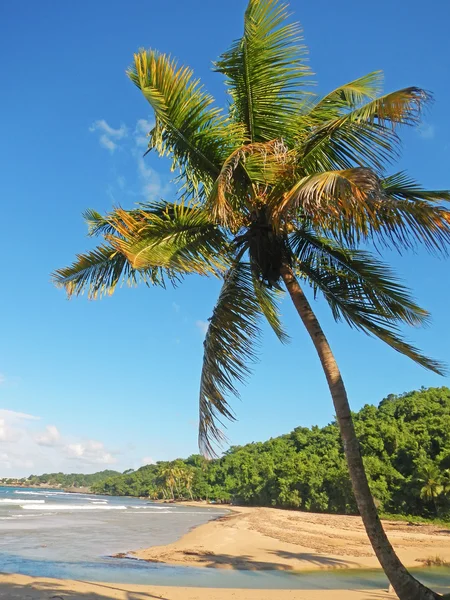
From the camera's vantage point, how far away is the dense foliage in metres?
40.0

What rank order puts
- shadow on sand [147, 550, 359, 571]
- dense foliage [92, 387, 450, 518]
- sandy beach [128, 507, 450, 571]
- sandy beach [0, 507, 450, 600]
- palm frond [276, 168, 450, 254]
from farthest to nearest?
dense foliage [92, 387, 450, 518] < sandy beach [128, 507, 450, 571] < shadow on sand [147, 550, 359, 571] < sandy beach [0, 507, 450, 600] < palm frond [276, 168, 450, 254]

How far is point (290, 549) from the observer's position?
853 inches

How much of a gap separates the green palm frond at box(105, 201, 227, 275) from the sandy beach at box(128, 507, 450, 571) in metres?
14.8

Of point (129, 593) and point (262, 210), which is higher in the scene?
point (262, 210)

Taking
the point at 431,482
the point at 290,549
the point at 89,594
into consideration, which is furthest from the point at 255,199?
the point at 431,482

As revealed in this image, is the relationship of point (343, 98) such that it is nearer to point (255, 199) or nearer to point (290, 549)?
point (255, 199)

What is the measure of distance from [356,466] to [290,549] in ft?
65.0

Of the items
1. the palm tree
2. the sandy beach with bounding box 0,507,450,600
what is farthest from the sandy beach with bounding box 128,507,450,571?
the palm tree

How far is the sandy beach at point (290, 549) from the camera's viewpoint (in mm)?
17969

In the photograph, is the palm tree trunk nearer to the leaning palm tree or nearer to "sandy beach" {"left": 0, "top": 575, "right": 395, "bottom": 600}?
the leaning palm tree

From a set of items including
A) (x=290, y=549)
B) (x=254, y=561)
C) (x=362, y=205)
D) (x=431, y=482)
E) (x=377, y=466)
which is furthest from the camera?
(x=377, y=466)

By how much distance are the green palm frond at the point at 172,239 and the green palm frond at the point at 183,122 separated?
0.54 meters

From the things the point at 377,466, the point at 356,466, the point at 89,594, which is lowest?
the point at 89,594

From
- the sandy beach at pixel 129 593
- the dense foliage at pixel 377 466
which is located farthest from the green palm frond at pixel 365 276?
the dense foliage at pixel 377 466
